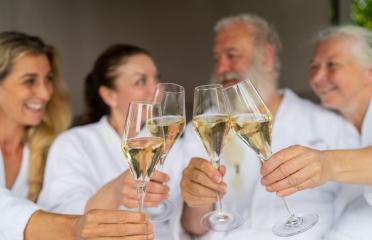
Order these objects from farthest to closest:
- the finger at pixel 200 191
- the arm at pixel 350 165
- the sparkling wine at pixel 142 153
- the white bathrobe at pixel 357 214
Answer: the white bathrobe at pixel 357 214 → the finger at pixel 200 191 → the arm at pixel 350 165 → the sparkling wine at pixel 142 153

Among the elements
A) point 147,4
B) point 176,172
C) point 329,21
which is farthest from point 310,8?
point 176,172

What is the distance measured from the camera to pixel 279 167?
1084 mm

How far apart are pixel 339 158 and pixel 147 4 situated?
289 centimetres

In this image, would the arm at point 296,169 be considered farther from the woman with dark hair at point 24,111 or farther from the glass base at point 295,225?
the woman with dark hair at point 24,111

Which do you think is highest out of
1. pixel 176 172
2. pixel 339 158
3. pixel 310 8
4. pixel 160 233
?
pixel 310 8

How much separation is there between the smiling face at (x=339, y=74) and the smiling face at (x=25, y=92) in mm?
1144

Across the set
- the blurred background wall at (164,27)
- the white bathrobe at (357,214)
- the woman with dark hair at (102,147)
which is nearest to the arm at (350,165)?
the white bathrobe at (357,214)

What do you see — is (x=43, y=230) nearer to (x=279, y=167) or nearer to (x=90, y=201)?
(x=90, y=201)

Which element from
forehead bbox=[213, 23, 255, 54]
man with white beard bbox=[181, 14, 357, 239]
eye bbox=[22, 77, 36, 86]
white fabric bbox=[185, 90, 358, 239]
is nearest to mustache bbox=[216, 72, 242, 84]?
man with white beard bbox=[181, 14, 357, 239]

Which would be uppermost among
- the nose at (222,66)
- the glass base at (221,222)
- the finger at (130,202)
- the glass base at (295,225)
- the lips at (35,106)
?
the nose at (222,66)

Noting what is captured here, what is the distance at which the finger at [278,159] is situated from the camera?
1080 mm

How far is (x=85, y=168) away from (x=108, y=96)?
415mm

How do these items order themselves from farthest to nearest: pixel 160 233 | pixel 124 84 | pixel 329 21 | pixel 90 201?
pixel 329 21 → pixel 124 84 → pixel 160 233 → pixel 90 201

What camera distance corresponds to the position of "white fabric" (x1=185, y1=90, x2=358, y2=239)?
165 cm
